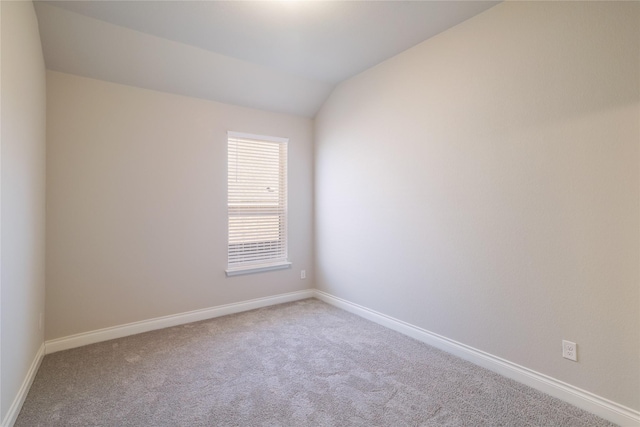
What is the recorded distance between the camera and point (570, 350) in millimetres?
1994

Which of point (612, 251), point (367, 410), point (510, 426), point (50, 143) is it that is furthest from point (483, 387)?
point (50, 143)

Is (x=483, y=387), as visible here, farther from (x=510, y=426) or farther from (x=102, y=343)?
(x=102, y=343)

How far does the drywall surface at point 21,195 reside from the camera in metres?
1.71

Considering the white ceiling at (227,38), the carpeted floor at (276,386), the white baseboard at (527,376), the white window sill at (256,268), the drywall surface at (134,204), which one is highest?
the white ceiling at (227,38)

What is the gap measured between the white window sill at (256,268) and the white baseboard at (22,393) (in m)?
1.69

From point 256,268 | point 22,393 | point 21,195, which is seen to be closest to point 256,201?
point 256,268

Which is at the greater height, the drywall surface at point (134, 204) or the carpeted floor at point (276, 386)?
the drywall surface at point (134, 204)

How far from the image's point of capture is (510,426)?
1.77 m

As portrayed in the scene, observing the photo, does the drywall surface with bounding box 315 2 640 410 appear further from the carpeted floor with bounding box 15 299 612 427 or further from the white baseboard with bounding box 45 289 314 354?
the white baseboard with bounding box 45 289 314 354

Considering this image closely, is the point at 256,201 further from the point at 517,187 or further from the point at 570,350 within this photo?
the point at 570,350

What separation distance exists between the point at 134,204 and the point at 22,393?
1.65m

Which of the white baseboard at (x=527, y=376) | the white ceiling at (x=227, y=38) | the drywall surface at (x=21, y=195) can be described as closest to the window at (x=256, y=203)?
the white ceiling at (x=227, y=38)

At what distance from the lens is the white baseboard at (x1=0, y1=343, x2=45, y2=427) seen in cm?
172

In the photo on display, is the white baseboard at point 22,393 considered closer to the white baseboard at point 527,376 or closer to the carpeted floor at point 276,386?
the carpeted floor at point 276,386
